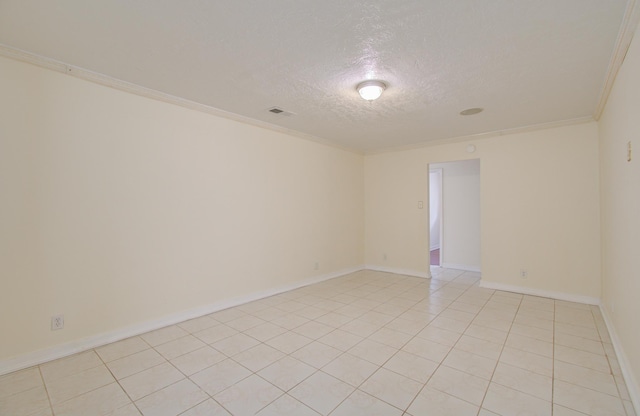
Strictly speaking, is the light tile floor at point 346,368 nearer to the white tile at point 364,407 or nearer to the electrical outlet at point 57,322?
the white tile at point 364,407

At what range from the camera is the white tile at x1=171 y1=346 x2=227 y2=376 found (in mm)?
2262

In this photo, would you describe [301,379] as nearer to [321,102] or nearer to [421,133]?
[321,102]

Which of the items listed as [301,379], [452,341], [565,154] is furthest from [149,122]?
[565,154]

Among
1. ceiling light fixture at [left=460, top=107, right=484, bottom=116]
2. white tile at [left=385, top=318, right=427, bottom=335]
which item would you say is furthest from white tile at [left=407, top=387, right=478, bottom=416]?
ceiling light fixture at [left=460, top=107, right=484, bottom=116]

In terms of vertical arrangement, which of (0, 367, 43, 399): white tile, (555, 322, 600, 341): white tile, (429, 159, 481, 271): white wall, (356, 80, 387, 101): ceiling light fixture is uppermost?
(356, 80, 387, 101): ceiling light fixture

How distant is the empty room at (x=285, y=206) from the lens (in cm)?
188

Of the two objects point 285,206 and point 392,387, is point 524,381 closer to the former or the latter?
point 392,387

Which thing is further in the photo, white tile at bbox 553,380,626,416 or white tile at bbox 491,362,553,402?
white tile at bbox 491,362,553,402

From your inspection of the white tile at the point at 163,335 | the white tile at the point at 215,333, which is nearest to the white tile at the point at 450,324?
the white tile at the point at 215,333

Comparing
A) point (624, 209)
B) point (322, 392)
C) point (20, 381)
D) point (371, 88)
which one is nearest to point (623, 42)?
point (624, 209)

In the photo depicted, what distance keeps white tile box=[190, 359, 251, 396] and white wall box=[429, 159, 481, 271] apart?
5.14 meters

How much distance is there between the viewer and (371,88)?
2.75 meters

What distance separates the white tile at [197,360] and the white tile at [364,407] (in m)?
1.12

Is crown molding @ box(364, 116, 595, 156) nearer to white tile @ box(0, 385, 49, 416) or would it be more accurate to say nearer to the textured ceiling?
the textured ceiling
